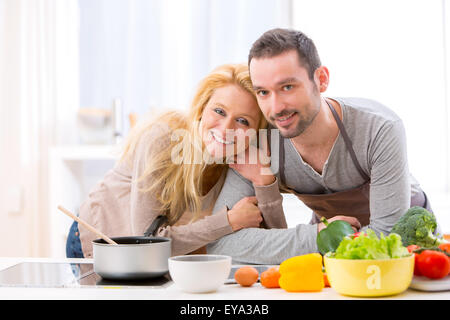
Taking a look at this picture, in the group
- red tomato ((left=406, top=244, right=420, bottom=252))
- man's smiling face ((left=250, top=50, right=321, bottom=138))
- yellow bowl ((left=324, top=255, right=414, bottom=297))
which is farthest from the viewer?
man's smiling face ((left=250, top=50, right=321, bottom=138))

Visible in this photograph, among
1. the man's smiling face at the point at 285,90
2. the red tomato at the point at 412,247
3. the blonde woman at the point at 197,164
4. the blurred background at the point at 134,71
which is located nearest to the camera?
the red tomato at the point at 412,247

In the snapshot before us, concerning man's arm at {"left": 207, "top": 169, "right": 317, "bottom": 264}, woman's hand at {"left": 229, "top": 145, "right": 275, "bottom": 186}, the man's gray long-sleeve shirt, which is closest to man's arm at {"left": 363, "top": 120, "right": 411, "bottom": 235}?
the man's gray long-sleeve shirt

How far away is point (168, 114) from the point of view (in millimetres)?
1896

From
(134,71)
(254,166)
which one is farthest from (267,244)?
(134,71)

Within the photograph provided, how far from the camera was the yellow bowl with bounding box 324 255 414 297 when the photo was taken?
100cm

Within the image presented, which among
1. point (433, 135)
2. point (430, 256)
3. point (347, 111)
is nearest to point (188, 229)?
point (347, 111)

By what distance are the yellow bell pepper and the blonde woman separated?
0.58 m

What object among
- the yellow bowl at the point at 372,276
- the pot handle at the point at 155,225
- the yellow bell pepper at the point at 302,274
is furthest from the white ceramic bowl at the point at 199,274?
the pot handle at the point at 155,225

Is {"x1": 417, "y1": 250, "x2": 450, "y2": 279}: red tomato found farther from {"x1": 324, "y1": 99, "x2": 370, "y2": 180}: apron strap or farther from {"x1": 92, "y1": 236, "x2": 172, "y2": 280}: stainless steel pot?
{"x1": 324, "y1": 99, "x2": 370, "y2": 180}: apron strap

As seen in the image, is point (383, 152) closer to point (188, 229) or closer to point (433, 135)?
point (188, 229)

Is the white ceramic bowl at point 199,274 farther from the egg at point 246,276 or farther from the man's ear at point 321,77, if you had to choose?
the man's ear at point 321,77

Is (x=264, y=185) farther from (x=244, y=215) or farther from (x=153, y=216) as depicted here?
(x=153, y=216)

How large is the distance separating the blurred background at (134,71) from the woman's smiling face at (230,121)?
1.39 metres

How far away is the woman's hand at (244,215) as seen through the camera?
1666mm
